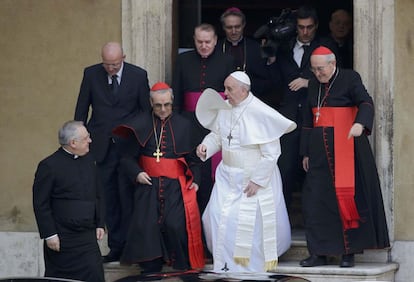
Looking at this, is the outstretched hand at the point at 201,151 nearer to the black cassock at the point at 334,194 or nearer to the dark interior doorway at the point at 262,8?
the black cassock at the point at 334,194

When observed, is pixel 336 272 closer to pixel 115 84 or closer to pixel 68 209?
pixel 68 209

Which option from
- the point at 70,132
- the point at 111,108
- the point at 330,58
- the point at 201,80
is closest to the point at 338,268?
the point at 330,58

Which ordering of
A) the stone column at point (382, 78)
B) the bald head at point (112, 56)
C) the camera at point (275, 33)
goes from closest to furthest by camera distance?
the bald head at point (112, 56)
the stone column at point (382, 78)
the camera at point (275, 33)

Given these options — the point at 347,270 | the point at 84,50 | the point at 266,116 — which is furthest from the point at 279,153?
the point at 84,50

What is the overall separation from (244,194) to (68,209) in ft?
5.29

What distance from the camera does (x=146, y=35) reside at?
529 inches

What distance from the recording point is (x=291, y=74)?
13.4 metres

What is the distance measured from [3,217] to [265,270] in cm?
265

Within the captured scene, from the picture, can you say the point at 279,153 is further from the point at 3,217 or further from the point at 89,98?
the point at 3,217

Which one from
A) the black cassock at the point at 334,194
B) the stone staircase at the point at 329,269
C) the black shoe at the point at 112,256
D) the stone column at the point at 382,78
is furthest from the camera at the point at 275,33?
the black shoe at the point at 112,256

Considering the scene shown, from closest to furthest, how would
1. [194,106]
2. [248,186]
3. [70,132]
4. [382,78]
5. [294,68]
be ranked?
[70,132], [248,186], [382,78], [194,106], [294,68]

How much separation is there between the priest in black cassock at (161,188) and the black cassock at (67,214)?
0.92 metres

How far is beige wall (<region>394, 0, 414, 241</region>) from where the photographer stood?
42.8 ft

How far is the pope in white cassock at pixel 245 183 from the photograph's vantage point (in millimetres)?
12391
